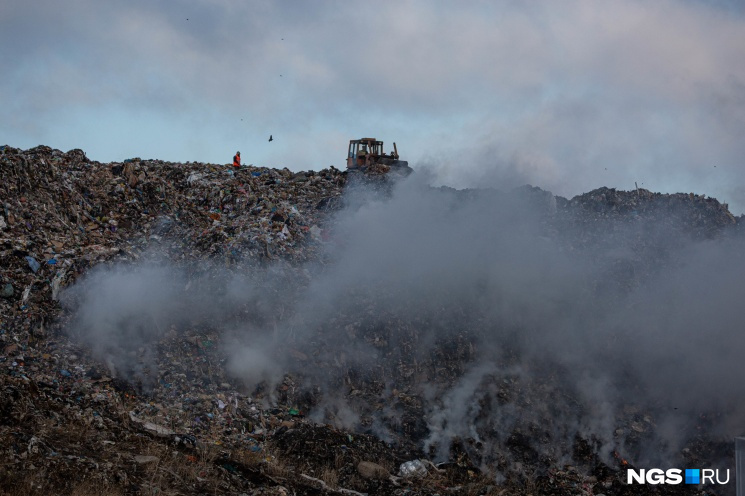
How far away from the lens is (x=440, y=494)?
7.74m

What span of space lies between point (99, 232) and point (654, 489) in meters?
9.78

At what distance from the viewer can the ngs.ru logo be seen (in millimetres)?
8570

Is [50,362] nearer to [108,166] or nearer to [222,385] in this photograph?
[222,385]

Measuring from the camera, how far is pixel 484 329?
10.8 m

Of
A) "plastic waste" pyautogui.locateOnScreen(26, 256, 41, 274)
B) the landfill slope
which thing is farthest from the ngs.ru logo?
"plastic waste" pyautogui.locateOnScreen(26, 256, 41, 274)

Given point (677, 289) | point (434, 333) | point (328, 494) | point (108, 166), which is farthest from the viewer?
point (108, 166)

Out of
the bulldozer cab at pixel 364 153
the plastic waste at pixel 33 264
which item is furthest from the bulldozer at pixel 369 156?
the plastic waste at pixel 33 264

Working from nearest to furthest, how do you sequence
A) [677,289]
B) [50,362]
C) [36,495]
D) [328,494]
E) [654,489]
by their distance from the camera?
[36,495] < [328,494] < [654,489] < [50,362] < [677,289]

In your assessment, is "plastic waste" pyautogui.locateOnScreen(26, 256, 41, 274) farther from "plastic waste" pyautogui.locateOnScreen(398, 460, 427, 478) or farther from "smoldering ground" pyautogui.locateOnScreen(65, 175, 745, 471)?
"plastic waste" pyautogui.locateOnScreen(398, 460, 427, 478)

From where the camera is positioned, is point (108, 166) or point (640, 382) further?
point (108, 166)

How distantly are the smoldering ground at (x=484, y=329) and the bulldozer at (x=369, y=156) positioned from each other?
13.7ft

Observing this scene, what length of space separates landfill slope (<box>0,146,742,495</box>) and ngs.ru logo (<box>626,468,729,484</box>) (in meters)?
0.17

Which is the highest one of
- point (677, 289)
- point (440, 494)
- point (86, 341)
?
point (677, 289)

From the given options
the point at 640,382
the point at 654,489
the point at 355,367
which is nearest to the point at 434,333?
the point at 355,367
